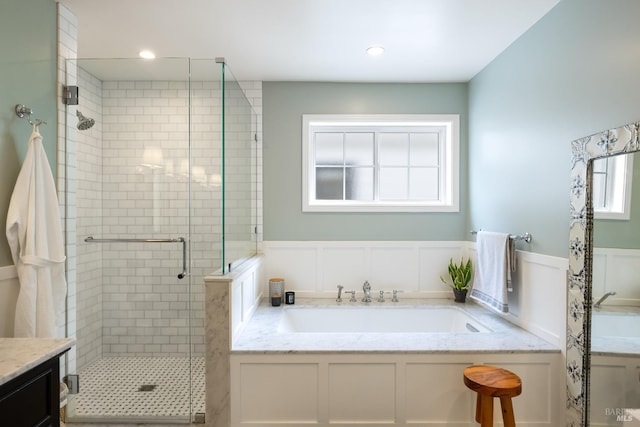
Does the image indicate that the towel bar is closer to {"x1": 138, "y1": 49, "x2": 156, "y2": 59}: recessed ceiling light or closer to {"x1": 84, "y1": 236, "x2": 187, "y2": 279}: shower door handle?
{"x1": 84, "y1": 236, "x2": 187, "y2": 279}: shower door handle

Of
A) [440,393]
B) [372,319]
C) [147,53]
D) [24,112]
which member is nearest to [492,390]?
[440,393]

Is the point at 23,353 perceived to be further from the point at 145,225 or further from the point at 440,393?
the point at 440,393

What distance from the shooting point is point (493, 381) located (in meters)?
2.02

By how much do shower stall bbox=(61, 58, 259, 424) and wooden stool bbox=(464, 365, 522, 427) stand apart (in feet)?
5.18

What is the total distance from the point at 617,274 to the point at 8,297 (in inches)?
115

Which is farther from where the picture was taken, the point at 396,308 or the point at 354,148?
the point at 354,148

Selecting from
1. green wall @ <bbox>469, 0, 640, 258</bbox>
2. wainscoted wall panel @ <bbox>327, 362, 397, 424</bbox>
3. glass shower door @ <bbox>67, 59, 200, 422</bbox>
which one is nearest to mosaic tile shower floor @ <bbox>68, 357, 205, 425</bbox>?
glass shower door @ <bbox>67, 59, 200, 422</bbox>

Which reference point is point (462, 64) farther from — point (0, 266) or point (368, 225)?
point (0, 266)

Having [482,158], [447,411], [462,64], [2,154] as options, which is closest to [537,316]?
[447,411]

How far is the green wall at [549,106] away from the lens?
1.79 metres

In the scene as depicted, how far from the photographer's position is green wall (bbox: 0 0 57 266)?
1842 mm

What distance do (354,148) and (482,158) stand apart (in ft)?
3.71

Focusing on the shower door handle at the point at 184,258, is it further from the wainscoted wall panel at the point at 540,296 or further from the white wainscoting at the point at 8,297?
the wainscoted wall panel at the point at 540,296

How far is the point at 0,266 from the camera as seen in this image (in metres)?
1.84
